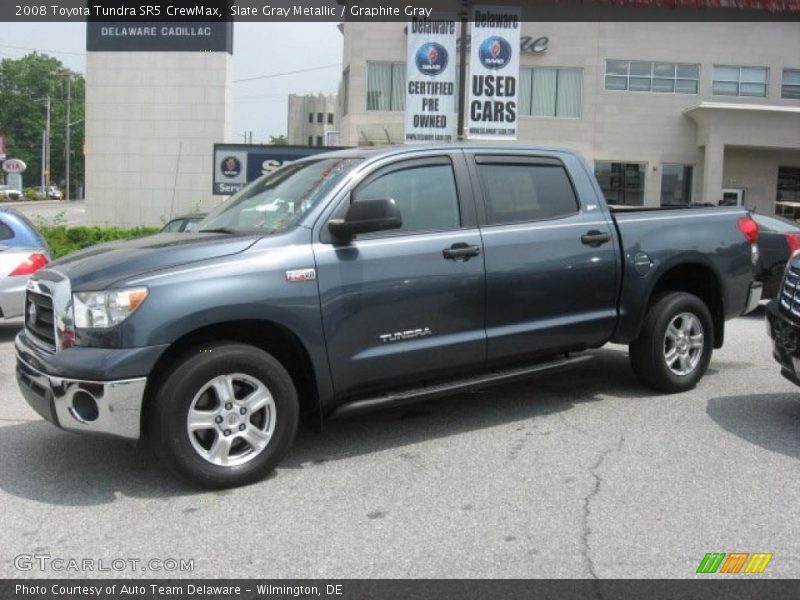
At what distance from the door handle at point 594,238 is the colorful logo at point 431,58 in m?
13.3

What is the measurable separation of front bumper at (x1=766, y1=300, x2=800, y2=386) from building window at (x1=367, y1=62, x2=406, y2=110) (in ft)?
88.0

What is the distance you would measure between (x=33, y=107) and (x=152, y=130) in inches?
3399

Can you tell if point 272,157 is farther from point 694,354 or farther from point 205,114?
point 694,354

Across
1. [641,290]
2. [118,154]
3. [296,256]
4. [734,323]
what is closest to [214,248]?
[296,256]

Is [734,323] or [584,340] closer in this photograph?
[584,340]

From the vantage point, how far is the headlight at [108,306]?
13.5ft

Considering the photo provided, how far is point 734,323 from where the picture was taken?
10711mm

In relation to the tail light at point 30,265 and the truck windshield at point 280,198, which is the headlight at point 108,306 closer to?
the truck windshield at point 280,198

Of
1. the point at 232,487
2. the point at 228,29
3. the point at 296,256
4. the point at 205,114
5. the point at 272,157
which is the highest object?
the point at 228,29

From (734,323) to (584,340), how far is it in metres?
5.81

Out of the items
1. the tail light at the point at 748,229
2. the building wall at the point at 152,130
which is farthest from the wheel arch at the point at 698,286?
the building wall at the point at 152,130

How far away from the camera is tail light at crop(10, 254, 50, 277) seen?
29.2 ft

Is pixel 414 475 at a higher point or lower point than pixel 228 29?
lower

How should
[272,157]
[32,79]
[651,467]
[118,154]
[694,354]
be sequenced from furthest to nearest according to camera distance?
[32,79]
[118,154]
[272,157]
[694,354]
[651,467]
